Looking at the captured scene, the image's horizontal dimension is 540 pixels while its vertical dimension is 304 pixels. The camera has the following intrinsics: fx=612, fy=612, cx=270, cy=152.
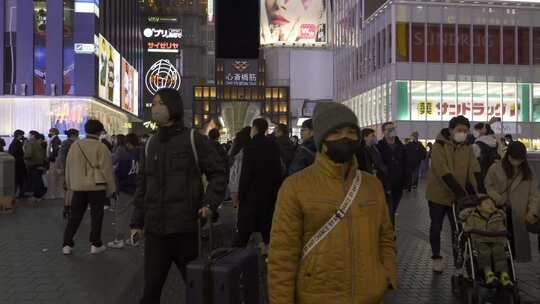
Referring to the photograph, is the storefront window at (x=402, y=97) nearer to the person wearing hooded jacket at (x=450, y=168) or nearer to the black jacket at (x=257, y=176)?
the black jacket at (x=257, y=176)

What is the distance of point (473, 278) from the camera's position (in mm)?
5738

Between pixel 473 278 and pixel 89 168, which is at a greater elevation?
pixel 89 168

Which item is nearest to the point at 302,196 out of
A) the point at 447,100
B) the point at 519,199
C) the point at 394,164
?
the point at 519,199

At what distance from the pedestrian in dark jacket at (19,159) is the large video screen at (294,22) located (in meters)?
66.8

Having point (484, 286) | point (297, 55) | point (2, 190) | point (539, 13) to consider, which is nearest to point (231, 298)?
point (484, 286)

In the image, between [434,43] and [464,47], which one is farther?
[464,47]

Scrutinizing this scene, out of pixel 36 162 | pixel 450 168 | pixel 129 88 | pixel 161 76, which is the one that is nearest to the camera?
pixel 450 168

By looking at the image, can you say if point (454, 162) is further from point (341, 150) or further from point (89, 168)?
point (89, 168)

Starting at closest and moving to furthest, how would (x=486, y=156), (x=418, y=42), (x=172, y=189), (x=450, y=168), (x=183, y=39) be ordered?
(x=172, y=189)
(x=450, y=168)
(x=486, y=156)
(x=418, y=42)
(x=183, y=39)

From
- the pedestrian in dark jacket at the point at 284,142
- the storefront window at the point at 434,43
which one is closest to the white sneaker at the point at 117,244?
the pedestrian in dark jacket at the point at 284,142

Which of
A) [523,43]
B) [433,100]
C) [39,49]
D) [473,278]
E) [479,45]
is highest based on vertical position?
[39,49]

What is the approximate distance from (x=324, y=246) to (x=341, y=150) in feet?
1.42

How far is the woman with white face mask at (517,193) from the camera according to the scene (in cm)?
615

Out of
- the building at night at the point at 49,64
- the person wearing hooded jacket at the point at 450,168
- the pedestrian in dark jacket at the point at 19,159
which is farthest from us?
the building at night at the point at 49,64
